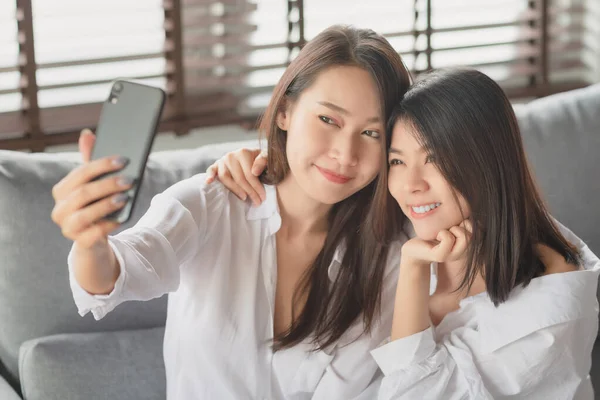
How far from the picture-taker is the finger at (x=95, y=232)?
1.25 meters

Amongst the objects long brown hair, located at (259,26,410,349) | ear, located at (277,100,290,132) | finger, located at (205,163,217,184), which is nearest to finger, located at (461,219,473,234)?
long brown hair, located at (259,26,410,349)

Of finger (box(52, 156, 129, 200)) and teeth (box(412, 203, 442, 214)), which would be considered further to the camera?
teeth (box(412, 203, 442, 214))

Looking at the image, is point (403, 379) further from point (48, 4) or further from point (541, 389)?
point (48, 4)

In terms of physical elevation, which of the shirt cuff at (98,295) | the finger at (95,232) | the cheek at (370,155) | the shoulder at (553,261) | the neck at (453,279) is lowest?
the neck at (453,279)

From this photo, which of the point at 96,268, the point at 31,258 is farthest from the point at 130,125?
the point at 31,258

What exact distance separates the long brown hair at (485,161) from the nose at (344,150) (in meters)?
0.08

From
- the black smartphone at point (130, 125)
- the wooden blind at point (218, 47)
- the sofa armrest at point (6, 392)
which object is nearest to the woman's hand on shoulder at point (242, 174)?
the black smartphone at point (130, 125)

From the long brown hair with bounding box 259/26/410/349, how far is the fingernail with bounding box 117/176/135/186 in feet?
1.72

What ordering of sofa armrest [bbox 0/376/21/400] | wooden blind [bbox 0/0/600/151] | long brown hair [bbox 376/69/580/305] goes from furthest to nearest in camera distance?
wooden blind [bbox 0/0/600/151], sofa armrest [bbox 0/376/21/400], long brown hair [bbox 376/69/580/305]

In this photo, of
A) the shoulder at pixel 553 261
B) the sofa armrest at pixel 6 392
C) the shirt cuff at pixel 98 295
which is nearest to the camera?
the shirt cuff at pixel 98 295

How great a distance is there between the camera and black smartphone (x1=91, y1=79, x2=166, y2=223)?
130 cm

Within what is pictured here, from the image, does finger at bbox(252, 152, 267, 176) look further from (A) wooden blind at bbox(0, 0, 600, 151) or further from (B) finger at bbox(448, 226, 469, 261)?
(A) wooden blind at bbox(0, 0, 600, 151)

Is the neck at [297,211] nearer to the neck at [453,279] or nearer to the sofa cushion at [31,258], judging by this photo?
the neck at [453,279]

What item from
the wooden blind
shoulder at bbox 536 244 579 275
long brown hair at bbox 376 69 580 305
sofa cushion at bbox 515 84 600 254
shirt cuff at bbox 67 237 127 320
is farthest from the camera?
the wooden blind
